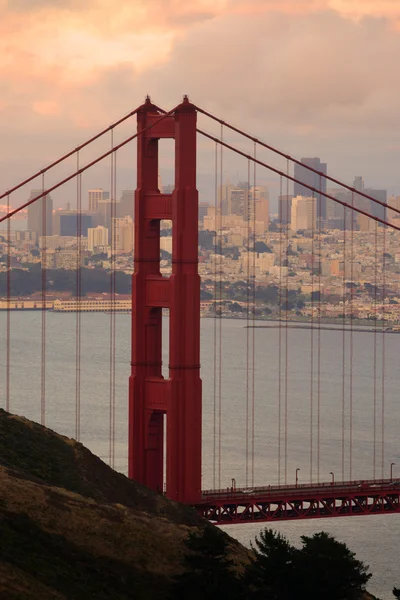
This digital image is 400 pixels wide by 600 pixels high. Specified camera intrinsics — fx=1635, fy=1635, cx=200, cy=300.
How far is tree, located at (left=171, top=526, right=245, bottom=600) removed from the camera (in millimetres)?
25297

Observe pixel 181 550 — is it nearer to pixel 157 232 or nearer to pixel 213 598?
pixel 213 598

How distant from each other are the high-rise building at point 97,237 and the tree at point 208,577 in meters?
153

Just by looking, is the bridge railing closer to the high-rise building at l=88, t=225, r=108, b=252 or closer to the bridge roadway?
the bridge roadway

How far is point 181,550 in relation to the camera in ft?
98.0

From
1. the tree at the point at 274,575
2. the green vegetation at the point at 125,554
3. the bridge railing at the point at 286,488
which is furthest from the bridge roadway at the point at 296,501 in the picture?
the tree at the point at 274,575

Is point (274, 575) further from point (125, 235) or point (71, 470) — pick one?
point (125, 235)

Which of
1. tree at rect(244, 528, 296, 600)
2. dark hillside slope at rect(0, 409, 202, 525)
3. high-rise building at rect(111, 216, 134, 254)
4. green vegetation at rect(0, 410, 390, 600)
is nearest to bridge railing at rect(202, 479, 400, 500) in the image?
dark hillside slope at rect(0, 409, 202, 525)

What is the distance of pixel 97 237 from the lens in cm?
18212

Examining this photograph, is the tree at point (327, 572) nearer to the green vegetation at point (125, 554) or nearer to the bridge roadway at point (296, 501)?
the green vegetation at point (125, 554)

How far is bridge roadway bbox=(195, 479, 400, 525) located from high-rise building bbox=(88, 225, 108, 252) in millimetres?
139937

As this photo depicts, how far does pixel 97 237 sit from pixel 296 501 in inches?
5702

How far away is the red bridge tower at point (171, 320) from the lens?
37.7 meters

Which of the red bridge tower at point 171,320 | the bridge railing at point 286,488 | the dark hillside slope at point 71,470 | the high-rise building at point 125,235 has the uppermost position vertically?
the high-rise building at point 125,235

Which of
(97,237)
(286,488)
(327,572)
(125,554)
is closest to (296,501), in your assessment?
(286,488)
